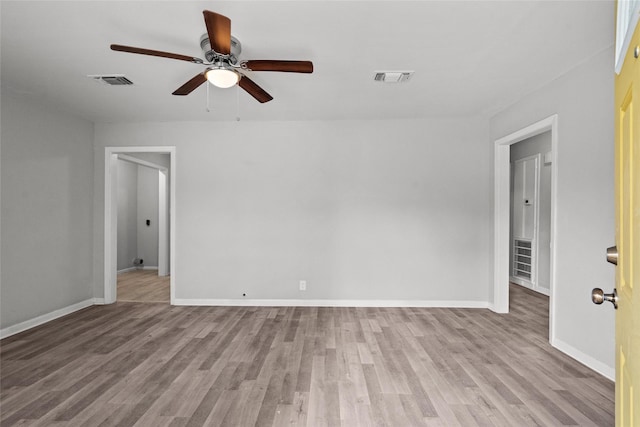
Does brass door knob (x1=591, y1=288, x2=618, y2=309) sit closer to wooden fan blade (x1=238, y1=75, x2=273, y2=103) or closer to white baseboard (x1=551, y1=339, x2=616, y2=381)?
white baseboard (x1=551, y1=339, x2=616, y2=381)

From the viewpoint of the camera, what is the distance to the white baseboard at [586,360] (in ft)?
7.79

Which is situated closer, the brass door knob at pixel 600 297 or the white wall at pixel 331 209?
the brass door knob at pixel 600 297

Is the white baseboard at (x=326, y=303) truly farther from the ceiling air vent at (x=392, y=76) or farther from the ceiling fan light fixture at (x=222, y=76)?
the ceiling fan light fixture at (x=222, y=76)

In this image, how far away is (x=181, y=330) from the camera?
338cm

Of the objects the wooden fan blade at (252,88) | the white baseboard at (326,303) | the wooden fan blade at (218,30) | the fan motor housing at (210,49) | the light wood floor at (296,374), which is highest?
the fan motor housing at (210,49)

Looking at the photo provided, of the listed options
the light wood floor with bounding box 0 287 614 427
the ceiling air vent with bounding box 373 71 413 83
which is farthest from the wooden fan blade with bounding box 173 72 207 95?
the light wood floor with bounding box 0 287 614 427

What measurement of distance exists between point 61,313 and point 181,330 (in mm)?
1690

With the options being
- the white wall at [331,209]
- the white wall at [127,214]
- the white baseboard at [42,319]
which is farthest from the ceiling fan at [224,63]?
the white wall at [127,214]

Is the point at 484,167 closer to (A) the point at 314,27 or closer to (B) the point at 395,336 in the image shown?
(B) the point at 395,336

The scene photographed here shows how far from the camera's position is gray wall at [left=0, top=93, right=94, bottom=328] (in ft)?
10.7

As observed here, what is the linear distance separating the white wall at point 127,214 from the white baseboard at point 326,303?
11.1 ft

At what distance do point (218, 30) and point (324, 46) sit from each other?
88cm

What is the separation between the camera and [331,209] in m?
4.26

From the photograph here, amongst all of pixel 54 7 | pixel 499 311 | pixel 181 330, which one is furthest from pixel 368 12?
pixel 499 311
